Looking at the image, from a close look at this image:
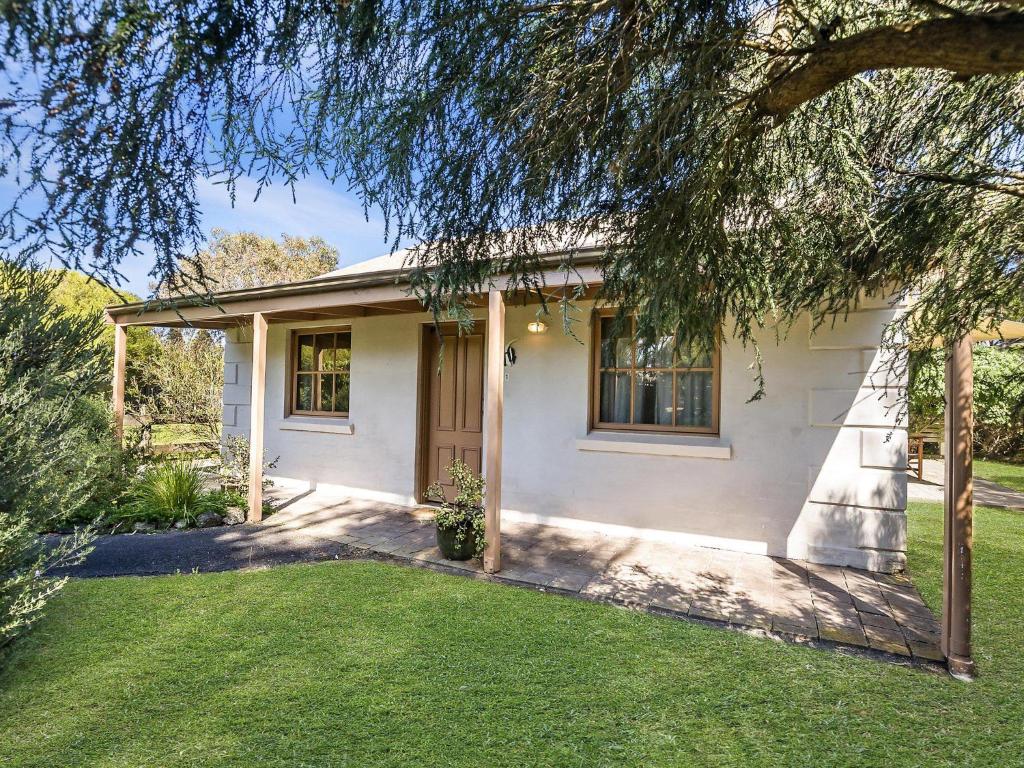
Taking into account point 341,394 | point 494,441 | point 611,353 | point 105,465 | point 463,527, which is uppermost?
point 611,353

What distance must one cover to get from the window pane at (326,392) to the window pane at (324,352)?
0.48 ft

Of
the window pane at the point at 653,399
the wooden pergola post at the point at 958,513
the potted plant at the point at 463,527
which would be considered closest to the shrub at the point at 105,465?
the potted plant at the point at 463,527

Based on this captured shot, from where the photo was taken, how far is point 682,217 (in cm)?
233

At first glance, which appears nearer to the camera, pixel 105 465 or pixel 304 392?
pixel 105 465

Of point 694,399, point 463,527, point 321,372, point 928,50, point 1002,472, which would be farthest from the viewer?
point 1002,472

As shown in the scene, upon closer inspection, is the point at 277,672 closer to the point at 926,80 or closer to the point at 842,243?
the point at 842,243

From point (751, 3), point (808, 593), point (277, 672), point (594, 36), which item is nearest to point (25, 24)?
point (594, 36)

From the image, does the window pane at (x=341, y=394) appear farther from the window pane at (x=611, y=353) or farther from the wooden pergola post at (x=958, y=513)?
the wooden pergola post at (x=958, y=513)

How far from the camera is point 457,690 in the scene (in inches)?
106

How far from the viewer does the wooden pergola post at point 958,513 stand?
2916 millimetres

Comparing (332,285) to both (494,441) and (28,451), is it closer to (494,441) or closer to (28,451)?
(494,441)

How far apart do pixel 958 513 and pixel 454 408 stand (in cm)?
515

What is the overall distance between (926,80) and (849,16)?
24.6 inches

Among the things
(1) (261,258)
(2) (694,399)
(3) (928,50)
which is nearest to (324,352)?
(2) (694,399)
